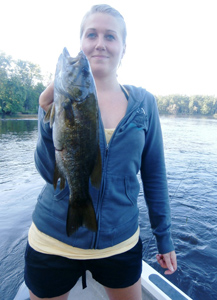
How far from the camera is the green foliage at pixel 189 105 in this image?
88.9 m

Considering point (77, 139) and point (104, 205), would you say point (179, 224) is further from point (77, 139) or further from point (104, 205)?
point (77, 139)

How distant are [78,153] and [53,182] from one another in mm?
278

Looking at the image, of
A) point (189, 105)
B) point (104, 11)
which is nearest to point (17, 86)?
point (104, 11)

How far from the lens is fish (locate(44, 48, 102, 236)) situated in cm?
153

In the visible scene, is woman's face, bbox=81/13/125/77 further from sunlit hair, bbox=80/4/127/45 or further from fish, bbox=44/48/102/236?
fish, bbox=44/48/102/236

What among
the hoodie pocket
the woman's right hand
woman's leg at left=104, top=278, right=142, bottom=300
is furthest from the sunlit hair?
woman's leg at left=104, top=278, right=142, bottom=300

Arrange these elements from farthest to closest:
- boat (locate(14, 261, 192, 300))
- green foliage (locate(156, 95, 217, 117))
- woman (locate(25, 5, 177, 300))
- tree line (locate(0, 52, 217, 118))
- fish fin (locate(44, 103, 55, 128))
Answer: green foliage (locate(156, 95, 217, 117))
tree line (locate(0, 52, 217, 118))
boat (locate(14, 261, 192, 300))
woman (locate(25, 5, 177, 300))
fish fin (locate(44, 103, 55, 128))

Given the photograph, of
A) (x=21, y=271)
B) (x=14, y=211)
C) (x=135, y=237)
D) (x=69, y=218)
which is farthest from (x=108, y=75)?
(x=14, y=211)

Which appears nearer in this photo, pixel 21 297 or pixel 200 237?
pixel 21 297

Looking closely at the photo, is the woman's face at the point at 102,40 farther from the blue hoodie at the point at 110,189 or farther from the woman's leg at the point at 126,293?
the woman's leg at the point at 126,293

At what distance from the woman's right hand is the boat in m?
2.19

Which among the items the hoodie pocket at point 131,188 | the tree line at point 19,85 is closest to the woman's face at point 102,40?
the hoodie pocket at point 131,188

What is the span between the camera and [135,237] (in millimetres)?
1814

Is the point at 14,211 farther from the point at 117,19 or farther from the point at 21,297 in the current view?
the point at 117,19
